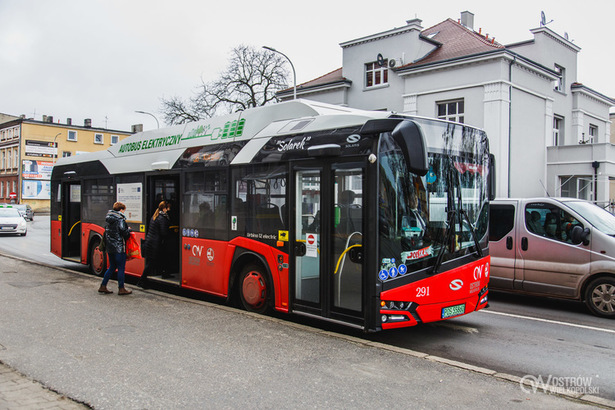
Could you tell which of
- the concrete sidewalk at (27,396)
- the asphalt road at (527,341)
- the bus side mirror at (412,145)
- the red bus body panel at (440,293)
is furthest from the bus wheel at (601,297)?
the concrete sidewalk at (27,396)

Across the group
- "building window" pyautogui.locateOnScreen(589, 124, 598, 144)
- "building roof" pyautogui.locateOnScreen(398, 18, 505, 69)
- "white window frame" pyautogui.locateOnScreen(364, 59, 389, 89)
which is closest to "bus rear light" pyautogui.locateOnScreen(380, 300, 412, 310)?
"building roof" pyautogui.locateOnScreen(398, 18, 505, 69)

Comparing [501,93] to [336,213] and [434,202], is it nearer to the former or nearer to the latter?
[434,202]

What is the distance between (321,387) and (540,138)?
29.4m

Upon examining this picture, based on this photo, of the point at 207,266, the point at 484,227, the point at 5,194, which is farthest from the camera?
the point at 5,194

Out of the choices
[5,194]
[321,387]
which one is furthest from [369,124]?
[5,194]

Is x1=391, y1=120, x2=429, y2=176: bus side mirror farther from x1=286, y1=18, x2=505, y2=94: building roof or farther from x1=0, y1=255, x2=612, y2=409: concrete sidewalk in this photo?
x1=286, y1=18, x2=505, y2=94: building roof

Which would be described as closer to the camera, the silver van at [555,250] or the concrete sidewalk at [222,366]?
the concrete sidewalk at [222,366]

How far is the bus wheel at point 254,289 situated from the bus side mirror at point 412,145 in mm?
3151

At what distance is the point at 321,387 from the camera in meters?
4.96

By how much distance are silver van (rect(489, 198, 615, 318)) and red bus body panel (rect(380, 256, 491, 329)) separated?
9.07 ft

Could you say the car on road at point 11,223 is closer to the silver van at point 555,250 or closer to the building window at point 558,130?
the silver van at point 555,250

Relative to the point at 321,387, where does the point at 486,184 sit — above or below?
above

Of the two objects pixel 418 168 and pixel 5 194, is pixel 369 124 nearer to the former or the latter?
pixel 418 168

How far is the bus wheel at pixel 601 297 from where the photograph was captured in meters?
8.51
